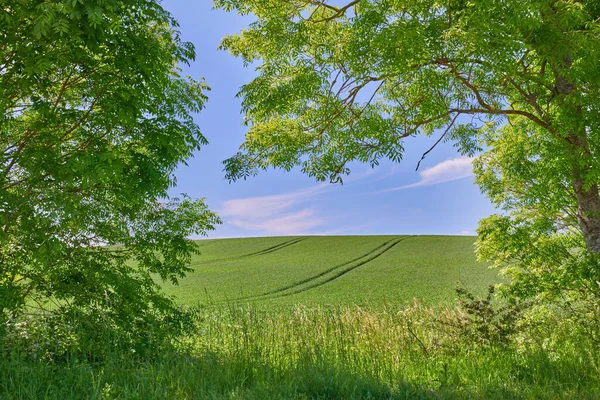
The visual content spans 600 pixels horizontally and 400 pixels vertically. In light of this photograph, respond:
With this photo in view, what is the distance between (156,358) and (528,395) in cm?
500

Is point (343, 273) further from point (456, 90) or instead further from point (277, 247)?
point (456, 90)

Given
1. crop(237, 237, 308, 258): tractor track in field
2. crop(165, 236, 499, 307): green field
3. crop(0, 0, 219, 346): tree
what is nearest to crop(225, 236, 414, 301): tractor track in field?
crop(165, 236, 499, 307): green field

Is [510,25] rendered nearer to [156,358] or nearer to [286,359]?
[286,359]

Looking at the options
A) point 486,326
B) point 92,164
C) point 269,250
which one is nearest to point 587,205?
point 486,326

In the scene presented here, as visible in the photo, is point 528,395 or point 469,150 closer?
point 528,395

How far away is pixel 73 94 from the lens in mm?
7988

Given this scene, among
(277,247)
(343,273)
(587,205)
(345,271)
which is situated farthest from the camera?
(277,247)

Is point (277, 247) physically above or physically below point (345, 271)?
above

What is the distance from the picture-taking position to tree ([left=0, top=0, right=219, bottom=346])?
19.5 ft

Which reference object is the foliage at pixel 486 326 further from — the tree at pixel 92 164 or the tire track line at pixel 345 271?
the tire track line at pixel 345 271

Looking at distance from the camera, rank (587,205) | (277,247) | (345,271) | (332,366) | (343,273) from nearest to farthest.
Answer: (332,366) < (587,205) < (343,273) < (345,271) < (277,247)

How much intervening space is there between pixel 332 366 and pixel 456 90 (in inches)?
235

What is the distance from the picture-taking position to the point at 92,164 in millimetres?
5891

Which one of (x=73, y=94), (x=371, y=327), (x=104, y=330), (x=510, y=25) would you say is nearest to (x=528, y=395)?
(x=371, y=327)
